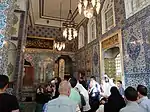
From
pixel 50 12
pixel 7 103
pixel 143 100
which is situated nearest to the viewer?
pixel 7 103

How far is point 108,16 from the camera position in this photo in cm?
688

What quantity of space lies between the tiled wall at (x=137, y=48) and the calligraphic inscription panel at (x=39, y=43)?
6.20 metres

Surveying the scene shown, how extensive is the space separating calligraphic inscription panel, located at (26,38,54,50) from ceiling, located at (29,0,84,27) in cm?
115

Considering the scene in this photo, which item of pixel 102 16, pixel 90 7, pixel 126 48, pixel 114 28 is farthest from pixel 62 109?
pixel 102 16

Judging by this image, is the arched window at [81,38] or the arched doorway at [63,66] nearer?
the arched window at [81,38]

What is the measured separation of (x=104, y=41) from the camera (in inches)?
270

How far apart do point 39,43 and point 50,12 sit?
223 cm

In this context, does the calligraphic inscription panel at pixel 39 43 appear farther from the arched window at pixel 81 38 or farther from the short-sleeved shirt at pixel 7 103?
the short-sleeved shirt at pixel 7 103

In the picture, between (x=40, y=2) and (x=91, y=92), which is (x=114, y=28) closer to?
(x=91, y=92)

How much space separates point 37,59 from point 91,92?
5823mm

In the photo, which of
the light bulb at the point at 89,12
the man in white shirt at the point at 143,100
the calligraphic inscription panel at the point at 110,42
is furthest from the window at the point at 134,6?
the man in white shirt at the point at 143,100

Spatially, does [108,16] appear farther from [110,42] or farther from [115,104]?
[115,104]

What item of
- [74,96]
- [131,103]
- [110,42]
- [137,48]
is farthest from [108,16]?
[131,103]

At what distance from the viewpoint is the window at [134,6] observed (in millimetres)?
4706
